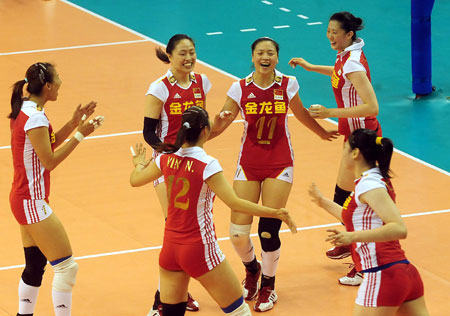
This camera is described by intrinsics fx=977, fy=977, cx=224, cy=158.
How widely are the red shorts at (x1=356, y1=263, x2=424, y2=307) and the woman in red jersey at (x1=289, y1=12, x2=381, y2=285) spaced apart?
95.4 inches

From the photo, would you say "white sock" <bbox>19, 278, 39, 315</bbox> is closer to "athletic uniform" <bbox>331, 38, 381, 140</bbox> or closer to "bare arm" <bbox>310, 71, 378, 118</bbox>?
"bare arm" <bbox>310, 71, 378, 118</bbox>

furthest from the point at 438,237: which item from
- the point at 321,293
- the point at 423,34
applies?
the point at 423,34

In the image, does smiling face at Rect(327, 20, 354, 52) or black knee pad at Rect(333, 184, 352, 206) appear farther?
black knee pad at Rect(333, 184, 352, 206)

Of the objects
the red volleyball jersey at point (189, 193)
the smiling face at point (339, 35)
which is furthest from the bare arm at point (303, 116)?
the red volleyball jersey at point (189, 193)

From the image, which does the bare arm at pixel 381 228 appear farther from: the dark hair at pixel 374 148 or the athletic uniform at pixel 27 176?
the athletic uniform at pixel 27 176

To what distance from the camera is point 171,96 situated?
348 inches

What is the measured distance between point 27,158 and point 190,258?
5.56 feet

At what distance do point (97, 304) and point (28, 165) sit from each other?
1.84m

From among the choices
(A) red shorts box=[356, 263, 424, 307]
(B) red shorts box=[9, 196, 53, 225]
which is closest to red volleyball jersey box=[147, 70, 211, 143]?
(B) red shorts box=[9, 196, 53, 225]

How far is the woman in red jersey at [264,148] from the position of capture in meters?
8.91

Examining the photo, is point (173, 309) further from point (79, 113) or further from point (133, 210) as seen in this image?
point (133, 210)

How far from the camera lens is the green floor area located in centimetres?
1441

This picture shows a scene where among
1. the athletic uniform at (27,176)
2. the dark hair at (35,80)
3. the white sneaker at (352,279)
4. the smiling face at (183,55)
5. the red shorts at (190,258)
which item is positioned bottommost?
the white sneaker at (352,279)

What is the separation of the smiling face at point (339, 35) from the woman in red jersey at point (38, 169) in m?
2.76
